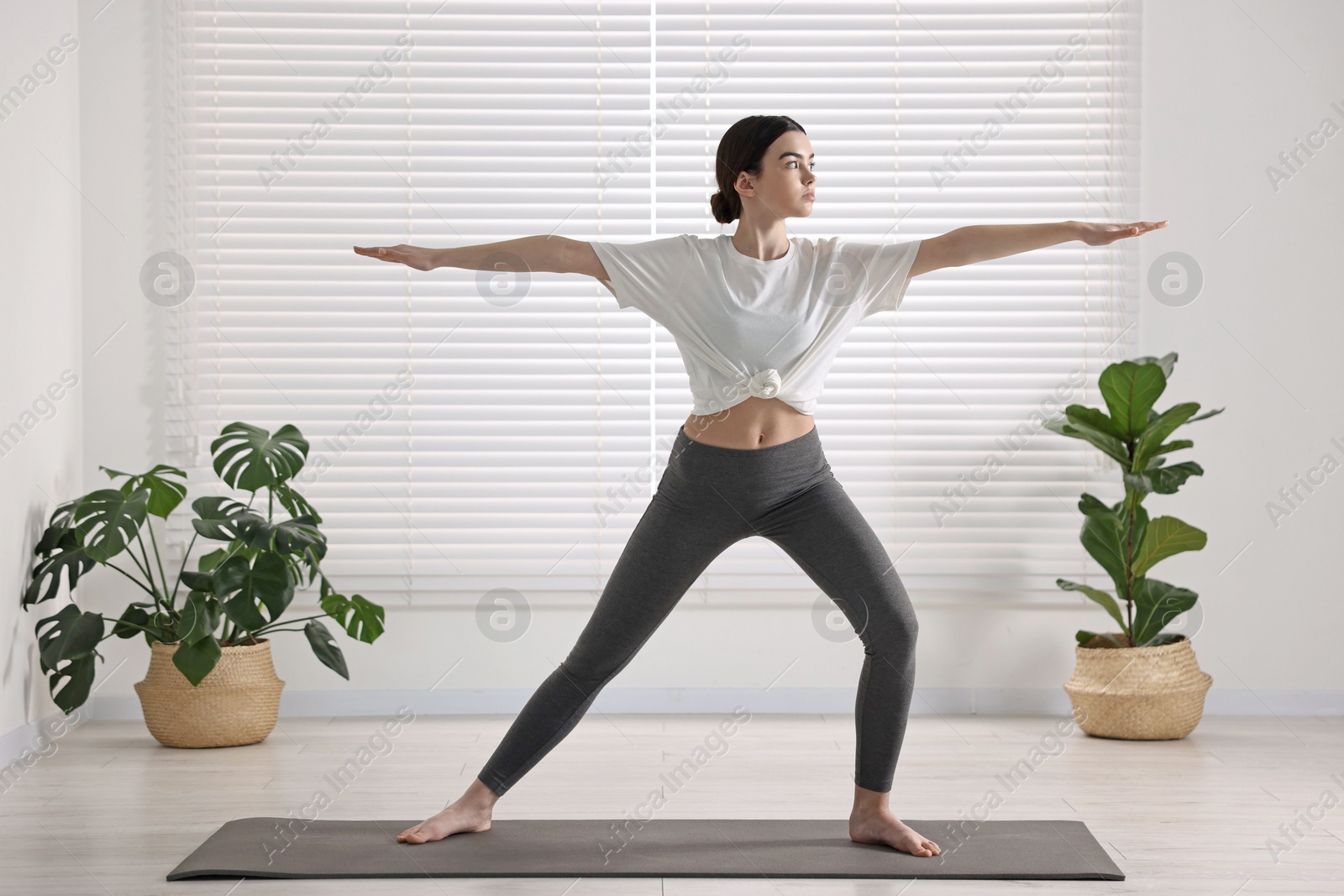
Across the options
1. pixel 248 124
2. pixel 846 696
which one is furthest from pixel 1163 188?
pixel 248 124

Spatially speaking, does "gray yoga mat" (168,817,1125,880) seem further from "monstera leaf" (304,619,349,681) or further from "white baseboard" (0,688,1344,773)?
"white baseboard" (0,688,1344,773)

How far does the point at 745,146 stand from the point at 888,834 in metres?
1.41

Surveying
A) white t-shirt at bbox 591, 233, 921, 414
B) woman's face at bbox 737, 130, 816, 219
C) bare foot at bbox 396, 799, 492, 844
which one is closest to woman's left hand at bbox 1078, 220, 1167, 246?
white t-shirt at bbox 591, 233, 921, 414

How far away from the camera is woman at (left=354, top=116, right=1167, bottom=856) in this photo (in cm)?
225

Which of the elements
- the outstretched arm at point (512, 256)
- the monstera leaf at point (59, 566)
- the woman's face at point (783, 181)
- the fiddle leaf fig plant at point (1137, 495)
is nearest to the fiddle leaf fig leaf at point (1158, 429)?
the fiddle leaf fig plant at point (1137, 495)

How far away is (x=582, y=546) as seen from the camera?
3.71 meters

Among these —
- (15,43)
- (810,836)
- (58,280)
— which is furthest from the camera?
(58,280)

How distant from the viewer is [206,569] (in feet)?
11.1

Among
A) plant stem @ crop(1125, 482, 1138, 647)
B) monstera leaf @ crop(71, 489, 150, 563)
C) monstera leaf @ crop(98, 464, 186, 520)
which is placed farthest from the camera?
plant stem @ crop(1125, 482, 1138, 647)

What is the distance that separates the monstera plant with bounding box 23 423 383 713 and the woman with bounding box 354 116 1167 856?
Result: 3.62ft

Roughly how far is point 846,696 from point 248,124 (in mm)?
2651

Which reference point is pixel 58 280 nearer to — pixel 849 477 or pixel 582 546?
pixel 582 546

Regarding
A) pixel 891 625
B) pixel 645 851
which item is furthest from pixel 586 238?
pixel 645 851

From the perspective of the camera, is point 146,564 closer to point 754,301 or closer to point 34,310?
point 34,310
